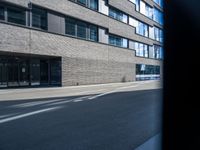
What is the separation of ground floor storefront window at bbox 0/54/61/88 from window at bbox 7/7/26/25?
321 cm

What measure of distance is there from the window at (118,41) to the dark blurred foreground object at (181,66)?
26.6m

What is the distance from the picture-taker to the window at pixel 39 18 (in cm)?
2112

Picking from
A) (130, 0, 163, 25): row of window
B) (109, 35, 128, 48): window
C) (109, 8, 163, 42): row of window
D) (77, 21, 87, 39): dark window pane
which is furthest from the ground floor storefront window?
(130, 0, 163, 25): row of window

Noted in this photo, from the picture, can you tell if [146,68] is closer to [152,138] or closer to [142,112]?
[142,112]

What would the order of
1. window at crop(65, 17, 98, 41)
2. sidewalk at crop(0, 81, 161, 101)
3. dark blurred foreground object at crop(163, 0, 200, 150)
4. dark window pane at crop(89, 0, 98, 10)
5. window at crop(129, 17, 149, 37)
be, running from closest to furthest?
dark blurred foreground object at crop(163, 0, 200, 150)
sidewalk at crop(0, 81, 161, 101)
window at crop(65, 17, 98, 41)
dark window pane at crop(89, 0, 98, 10)
window at crop(129, 17, 149, 37)

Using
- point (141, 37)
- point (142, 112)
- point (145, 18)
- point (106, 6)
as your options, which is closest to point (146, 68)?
point (141, 37)

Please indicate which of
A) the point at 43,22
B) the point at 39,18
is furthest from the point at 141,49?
the point at 39,18

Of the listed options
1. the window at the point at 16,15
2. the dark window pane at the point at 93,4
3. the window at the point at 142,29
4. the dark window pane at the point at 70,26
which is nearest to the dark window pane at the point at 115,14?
the dark window pane at the point at 93,4

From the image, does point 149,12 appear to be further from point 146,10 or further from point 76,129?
point 76,129

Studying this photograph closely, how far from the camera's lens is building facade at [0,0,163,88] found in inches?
765

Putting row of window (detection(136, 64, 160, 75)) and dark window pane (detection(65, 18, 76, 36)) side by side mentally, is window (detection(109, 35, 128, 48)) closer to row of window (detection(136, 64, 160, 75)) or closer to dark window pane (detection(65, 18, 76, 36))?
row of window (detection(136, 64, 160, 75))

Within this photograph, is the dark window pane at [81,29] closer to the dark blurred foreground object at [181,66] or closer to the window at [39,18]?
the window at [39,18]

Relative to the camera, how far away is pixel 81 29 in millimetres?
26547

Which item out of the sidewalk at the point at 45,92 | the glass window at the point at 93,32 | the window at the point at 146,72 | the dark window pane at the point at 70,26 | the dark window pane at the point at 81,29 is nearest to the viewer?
the sidewalk at the point at 45,92
